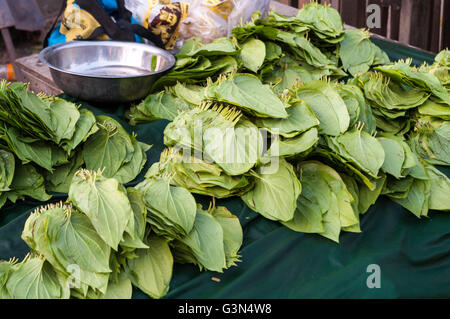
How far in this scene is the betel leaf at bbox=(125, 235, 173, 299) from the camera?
1.14 m

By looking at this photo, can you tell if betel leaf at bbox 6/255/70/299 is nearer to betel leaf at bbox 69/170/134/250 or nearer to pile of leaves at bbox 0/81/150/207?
betel leaf at bbox 69/170/134/250

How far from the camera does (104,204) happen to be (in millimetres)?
1118

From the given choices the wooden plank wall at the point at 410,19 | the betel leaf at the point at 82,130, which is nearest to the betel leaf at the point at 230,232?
the betel leaf at the point at 82,130

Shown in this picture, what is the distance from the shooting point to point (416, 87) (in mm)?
1750

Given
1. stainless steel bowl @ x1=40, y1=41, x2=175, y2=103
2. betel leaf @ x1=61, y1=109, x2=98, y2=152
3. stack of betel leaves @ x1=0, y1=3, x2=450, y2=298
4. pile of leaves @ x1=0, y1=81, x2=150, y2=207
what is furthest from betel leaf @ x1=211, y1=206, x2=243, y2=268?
stainless steel bowl @ x1=40, y1=41, x2=175, y2=103

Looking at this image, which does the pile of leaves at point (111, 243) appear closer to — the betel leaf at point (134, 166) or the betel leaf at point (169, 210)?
the betel leaf at point (169, 210)

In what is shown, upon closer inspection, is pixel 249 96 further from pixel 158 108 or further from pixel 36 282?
pixel 36 282

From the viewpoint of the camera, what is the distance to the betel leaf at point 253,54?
1862 mm

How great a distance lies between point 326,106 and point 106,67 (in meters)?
1.05

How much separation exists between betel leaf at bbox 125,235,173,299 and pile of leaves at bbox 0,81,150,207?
0.39 meters

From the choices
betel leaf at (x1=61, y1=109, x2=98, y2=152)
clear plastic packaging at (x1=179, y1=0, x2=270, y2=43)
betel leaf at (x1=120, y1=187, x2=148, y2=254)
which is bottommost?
betel leaf at (x1=120, y1=187, x2=148, y2=254)

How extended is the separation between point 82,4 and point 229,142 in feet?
3.74

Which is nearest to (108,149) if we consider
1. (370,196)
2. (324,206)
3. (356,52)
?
(324,206)
